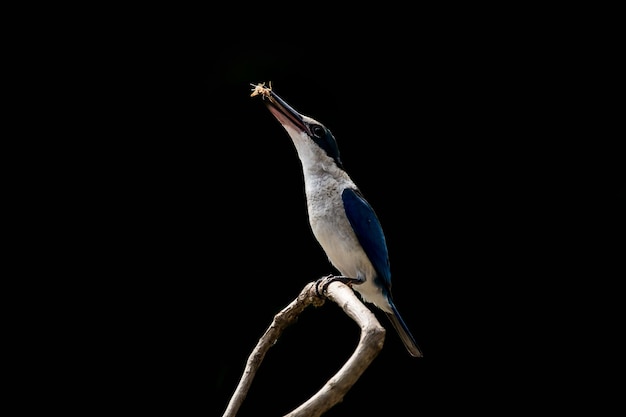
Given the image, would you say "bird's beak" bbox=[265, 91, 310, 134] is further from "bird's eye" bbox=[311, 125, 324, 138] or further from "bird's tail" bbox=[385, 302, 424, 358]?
"bird's tail" bbox=[385, 302, 424, 358]

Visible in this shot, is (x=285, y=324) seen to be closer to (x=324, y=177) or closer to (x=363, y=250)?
(x=363, y=250)

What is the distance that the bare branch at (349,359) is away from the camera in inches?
45.4

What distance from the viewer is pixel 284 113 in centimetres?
191

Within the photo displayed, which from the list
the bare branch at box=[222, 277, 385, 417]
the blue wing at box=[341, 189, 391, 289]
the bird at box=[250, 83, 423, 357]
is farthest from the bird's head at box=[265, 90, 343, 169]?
the bare branch at box=[222, 277, 385, 417]

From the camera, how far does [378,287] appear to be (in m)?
1.94

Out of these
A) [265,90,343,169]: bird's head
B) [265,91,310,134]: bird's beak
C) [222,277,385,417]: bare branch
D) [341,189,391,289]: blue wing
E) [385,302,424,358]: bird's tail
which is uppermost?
[265,91,310,134]: bird's beak

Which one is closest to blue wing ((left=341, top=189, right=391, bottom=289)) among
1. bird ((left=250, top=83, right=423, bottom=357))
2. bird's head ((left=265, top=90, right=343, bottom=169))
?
bird ((left=250, top=83, right=423, bottom=357))

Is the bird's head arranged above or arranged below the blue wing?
above

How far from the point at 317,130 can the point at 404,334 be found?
0.58m

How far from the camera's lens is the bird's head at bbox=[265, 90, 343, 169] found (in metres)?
1.93

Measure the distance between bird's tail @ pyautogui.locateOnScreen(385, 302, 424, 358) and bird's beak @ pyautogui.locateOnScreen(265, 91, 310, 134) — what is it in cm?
53

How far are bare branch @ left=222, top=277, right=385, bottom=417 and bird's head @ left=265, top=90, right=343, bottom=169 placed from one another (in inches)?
13.8

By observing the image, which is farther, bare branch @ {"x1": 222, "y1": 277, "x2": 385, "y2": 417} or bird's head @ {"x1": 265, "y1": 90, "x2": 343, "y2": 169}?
bird's head @ {"x1": 265, "y1": 90, "x2": 343, "y2": 169}

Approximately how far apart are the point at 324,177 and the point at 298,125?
0.50 ft
